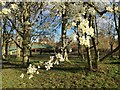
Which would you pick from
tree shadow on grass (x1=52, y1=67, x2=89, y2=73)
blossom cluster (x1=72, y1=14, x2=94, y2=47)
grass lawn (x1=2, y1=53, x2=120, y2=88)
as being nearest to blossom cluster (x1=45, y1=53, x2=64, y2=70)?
blossom cluster (x1=72, y1=14, x2=94, y2=47)

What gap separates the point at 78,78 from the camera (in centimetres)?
1548

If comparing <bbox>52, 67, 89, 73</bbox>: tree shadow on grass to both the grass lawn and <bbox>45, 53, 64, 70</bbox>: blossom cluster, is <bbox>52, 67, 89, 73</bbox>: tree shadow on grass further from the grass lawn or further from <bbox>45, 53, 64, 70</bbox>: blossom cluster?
<bbox>45, 53, 64, 70</bbox>: blossom cluster

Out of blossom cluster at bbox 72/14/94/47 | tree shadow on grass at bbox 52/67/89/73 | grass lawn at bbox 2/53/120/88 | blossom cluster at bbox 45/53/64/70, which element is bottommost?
grass lawn at bbox 2/53/120/88

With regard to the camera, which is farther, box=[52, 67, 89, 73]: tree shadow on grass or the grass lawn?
box=[52, 67, 89, 73]: tree shadow on grass

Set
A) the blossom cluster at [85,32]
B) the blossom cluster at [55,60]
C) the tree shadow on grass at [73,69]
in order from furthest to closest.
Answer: the tree shadow on grass at [73,69] < the blossom cluster at [55,60] < the blossom cluster at [85,32]

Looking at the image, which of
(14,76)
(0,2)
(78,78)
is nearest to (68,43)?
(0,2)

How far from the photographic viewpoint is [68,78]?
614 inches

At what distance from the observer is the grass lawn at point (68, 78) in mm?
14566

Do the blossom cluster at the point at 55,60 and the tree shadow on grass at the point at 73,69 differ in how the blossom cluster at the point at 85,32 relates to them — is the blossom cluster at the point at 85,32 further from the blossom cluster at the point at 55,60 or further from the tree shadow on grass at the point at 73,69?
the tree shadow on grass at the point at 73,69

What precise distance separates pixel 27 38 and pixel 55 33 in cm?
209

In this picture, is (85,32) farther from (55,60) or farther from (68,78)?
(68,78)

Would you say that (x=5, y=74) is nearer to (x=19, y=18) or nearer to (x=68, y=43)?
(x=19, y=18)

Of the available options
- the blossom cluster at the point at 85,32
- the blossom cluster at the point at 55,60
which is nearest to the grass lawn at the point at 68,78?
the blossom cluster at the point at 55,60

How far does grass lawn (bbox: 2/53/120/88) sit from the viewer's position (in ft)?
47.8
